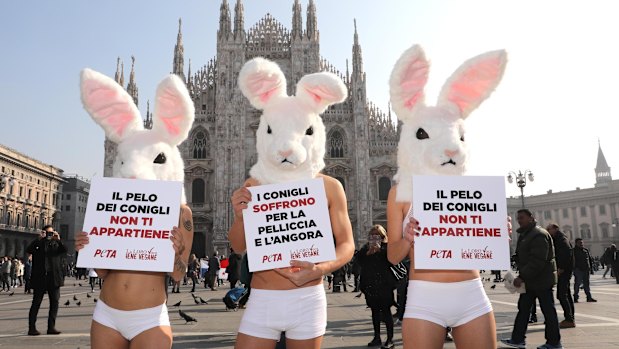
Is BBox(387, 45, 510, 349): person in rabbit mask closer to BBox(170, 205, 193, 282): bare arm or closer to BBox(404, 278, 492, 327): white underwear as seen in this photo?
BBox(404, 278, 492, 327): white underwear

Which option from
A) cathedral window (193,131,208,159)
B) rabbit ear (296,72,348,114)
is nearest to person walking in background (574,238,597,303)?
rabbit ear (296,72,348,114)

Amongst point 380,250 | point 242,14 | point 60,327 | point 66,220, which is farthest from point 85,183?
point 380,250

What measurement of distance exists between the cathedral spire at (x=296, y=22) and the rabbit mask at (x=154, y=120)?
110ft

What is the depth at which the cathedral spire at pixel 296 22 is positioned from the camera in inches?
1389

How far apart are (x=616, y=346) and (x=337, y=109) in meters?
30.5

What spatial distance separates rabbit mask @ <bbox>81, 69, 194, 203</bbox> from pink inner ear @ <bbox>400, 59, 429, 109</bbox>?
1426 mm

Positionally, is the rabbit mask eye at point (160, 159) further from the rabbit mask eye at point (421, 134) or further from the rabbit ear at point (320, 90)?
the rabbit mask eye at point (421, 134)

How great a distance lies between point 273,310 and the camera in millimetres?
2463

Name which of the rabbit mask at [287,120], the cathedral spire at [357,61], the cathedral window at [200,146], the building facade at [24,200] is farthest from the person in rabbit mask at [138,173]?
the building facade at [24,200]

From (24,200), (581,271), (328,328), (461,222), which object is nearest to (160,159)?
(461,222)

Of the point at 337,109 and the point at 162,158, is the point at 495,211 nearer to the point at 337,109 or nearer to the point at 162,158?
the point at 162,158

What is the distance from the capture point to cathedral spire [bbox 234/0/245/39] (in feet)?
115

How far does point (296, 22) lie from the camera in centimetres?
3562

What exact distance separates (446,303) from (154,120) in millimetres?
2146
